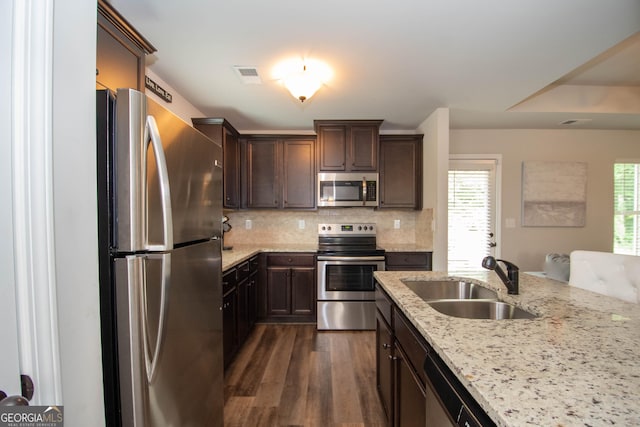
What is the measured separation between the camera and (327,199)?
137 inches

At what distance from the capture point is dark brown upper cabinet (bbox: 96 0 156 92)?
1260mm

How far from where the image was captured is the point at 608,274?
1402mm

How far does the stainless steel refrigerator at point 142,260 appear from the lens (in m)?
0.87

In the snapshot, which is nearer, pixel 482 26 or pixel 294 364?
pixel 482 26

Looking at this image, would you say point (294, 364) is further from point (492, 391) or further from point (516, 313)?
point (492, 391)

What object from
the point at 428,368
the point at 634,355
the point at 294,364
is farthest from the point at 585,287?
the point at 294,364

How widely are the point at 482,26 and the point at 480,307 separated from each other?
166 cm

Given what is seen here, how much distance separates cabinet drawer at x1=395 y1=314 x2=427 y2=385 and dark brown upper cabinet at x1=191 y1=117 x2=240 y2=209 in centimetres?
236

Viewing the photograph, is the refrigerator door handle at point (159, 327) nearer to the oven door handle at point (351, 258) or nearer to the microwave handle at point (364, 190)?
the oven door handle at point (351, 258)

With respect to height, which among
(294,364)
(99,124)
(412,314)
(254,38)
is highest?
(254,38)

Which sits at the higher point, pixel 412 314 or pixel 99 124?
pixel 99 124

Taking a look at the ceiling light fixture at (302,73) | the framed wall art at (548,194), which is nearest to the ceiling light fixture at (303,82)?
the ceiling light fixture at (302,73)

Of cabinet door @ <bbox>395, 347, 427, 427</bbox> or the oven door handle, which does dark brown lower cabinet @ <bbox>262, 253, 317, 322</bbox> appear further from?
cabinet door @ <bbox>395, 347, 427, 427</bbox>

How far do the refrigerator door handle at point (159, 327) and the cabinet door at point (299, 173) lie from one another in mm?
2668
